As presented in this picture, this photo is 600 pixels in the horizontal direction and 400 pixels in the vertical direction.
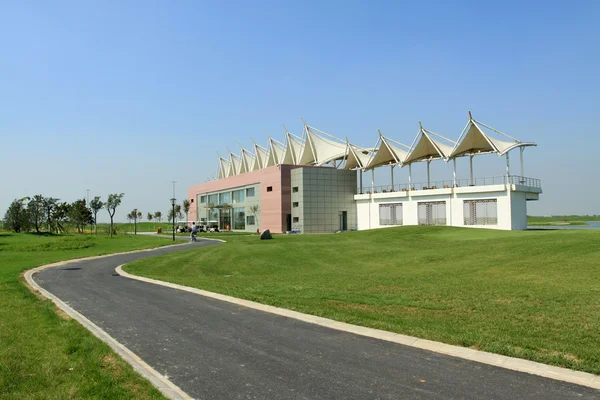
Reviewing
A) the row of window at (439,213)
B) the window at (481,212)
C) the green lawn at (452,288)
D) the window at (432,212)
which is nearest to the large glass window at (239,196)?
the row of window at (439,213)

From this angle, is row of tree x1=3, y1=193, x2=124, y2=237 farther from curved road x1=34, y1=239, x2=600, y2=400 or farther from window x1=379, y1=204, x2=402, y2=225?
curved road x1=34, y1=239, x2=600, y2=400

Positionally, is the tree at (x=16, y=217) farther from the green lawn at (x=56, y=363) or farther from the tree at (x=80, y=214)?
the green lawn at (x=56, y=363)

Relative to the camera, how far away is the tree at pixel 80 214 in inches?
3374

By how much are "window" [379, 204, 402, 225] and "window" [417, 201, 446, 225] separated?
11.1 feet

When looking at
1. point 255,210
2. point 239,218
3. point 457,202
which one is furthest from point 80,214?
point 457,202

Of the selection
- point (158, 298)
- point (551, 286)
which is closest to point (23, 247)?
point (158, 298)

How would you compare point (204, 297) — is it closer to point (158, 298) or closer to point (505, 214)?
point (158, 298)

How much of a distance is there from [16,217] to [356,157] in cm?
6025

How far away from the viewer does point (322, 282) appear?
1680cm

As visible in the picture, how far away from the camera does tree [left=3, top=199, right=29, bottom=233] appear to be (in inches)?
3014

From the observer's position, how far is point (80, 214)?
85.4m

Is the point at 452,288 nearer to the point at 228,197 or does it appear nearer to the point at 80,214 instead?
the point at 228,197

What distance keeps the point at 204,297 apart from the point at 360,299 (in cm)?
475

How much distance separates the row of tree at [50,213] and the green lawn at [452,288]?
175ft
